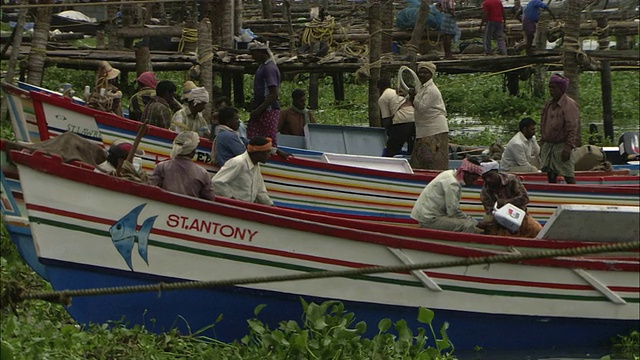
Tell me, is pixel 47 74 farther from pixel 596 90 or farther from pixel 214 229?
pixel 214 229

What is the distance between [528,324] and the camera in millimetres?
9125

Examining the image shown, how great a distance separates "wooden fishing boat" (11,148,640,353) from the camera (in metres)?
8.00

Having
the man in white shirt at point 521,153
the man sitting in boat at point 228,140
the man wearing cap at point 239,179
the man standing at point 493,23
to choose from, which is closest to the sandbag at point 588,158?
the man in white shirt at point 521,153

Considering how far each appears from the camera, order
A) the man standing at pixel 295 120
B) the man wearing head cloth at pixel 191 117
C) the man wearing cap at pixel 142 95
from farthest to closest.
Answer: the man standing at pixel 295 120 < the man wearing cap at pixel 142 95 < the man wearing head cloth at pixel 191 117

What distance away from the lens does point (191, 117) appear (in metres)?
11.4

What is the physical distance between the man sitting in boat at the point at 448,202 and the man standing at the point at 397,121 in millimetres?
4245

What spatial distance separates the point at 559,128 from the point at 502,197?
2.03m

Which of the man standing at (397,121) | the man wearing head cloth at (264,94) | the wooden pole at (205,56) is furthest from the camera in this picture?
the man standing at (397,121)

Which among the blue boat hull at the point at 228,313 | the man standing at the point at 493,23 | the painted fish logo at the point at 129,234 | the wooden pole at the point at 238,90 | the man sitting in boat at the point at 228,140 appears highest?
the man standing at the point at 493,23

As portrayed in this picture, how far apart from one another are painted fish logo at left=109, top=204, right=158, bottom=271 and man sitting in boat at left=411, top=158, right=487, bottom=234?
7.51 feet

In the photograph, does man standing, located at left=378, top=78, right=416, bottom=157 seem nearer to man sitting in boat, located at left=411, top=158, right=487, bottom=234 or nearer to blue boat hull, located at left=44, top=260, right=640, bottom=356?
man sitting in boat, located at left=411, top=158, right=487, bottom=234

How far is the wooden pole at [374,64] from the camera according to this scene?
16.1 meters

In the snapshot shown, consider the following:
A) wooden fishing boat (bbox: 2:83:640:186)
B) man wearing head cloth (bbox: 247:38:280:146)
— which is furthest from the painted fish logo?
man wearing head cloth (bbox: 247:38:280:146)

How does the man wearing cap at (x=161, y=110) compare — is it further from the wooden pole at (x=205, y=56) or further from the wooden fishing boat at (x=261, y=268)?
the wooden fishing boat at (x=261, y=268)
